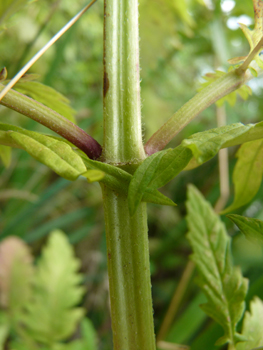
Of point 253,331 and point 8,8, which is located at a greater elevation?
point 8,8

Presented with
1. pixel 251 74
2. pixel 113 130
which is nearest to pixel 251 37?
pixel 251 74

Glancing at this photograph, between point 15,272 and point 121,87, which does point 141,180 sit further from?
point 15,272

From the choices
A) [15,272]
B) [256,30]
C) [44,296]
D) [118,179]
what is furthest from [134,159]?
[15,272]

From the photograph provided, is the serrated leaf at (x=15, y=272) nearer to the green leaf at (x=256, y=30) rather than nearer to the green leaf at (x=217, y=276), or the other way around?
the green leaf at (x=217, y=276)

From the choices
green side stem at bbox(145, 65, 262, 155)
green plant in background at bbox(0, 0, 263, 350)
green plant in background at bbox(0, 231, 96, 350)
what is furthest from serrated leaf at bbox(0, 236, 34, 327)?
green side stem at bbox(145, 65, 262, 155)

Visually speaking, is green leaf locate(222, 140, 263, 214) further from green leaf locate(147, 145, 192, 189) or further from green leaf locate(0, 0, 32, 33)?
green leaf locate(0, 0, 32, 33)

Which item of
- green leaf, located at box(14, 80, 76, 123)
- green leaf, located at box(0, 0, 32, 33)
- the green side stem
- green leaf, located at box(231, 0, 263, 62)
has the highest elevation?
green leaf, located at box(0, 0, 32, 33)
